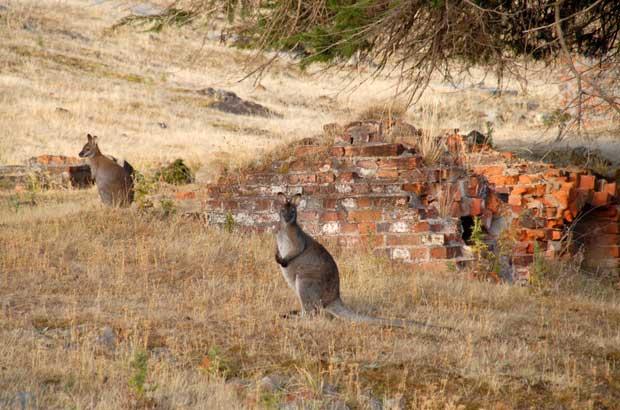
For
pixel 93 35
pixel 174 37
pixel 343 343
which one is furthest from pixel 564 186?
pixel 174 37

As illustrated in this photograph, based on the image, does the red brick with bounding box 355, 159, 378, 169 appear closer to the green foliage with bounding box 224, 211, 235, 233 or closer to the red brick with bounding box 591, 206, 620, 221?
the green foliage with bounding box 224, 211, 235, 233

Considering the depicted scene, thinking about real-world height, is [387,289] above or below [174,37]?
below

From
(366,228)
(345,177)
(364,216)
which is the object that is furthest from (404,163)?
(366,228)

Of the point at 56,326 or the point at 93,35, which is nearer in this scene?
the point at 56,326

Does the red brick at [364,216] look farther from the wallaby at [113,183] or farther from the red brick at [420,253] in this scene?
→ the wallaby at [113,183]

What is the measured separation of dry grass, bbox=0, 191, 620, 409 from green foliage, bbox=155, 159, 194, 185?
637 cm

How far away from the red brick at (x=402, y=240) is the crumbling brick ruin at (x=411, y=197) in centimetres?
1

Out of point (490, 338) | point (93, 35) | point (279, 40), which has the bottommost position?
point (490, 338)

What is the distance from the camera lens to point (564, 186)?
401 inches

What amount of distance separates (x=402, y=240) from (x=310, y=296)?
263cm

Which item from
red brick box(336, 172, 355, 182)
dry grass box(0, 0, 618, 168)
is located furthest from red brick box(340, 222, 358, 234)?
dry grass box(0, 0, 618, 168)

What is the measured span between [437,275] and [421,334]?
7.62ft

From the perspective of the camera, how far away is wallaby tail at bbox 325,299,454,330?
5844mm

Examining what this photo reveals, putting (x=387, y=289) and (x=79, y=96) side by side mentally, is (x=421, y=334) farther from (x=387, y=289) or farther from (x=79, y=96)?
(x=79, y=96)
